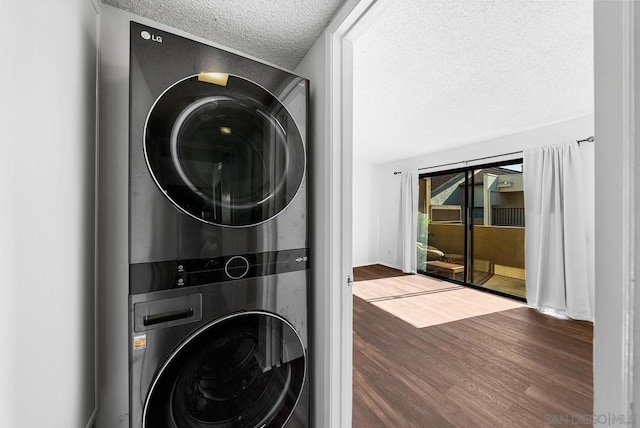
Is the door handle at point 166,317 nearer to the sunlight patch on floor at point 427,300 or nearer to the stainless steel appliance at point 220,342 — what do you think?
the stainless steel appliance at point 220,342

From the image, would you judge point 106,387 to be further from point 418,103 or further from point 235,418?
point 418,103

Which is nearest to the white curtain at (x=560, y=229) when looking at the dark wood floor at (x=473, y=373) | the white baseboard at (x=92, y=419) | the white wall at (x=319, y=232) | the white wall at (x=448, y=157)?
the white wall at (x=448, y=157)

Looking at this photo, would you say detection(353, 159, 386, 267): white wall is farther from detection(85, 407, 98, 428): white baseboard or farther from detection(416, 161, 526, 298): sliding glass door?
detection(85, 407, 98, 428): white baseboard

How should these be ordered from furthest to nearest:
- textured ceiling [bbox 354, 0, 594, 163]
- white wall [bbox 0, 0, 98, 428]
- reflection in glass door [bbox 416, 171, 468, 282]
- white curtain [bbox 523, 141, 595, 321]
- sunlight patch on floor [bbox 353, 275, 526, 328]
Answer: reflection in glass door [bbox 416, 171, 468, 282]
sunlight patch on floor [bbox 353, 275, 526, 328]
white curtain [bbox 523, 141, 595, 321]
textured ceiling [bbox 354, 0, 594, 163]
white wall [bbox 0, 0, 98, 428]

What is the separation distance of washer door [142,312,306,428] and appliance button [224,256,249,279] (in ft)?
0.53

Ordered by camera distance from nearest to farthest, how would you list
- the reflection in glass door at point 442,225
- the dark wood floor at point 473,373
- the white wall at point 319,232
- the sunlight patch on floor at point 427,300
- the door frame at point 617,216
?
1. the door frame at point 617,216
2. the white wall at point 319,232
3. the dark wood floor at point 473,373
4. the sunlight patch on floor at point 427,300
5. the reflection in glass door at point 442,225

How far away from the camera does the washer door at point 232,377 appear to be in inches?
35.2

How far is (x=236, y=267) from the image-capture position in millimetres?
1021

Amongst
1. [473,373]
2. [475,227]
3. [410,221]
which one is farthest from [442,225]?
[473,373]

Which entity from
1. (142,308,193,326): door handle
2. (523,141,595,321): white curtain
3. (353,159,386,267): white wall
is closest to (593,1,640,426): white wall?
(142,308,193,326): door handle

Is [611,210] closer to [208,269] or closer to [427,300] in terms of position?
[208,269]

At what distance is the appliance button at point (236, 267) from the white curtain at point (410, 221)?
16.5 feet

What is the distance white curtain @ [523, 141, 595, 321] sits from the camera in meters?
3.02

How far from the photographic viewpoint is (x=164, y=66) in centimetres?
91
